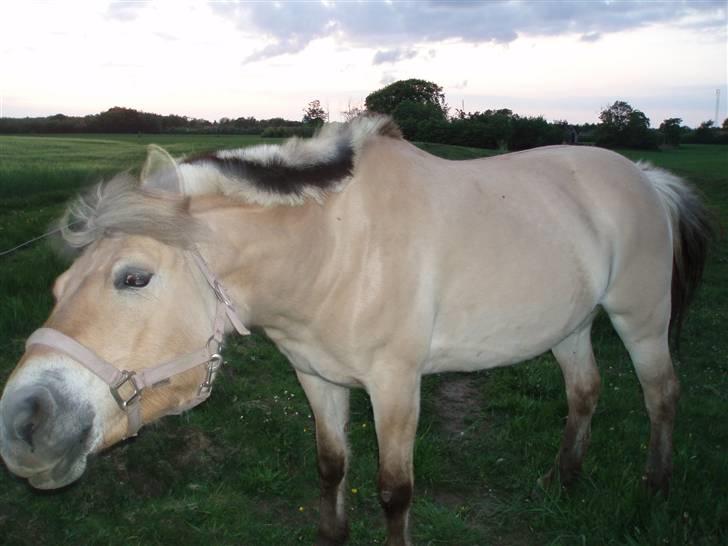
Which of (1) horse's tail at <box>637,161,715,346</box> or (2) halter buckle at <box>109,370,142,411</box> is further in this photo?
(1) horse's tail at <box>637,161,715,346</box>

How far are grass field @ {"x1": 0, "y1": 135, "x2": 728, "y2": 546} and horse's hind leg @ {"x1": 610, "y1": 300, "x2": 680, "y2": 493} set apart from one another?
149 mm

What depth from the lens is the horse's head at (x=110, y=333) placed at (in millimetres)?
1671

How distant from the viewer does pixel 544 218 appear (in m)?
3.09

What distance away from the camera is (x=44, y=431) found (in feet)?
5.42

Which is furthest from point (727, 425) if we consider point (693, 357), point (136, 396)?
point (136, 396)

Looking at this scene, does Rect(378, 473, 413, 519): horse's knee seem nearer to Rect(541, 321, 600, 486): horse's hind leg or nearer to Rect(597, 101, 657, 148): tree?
Rect(541, 321, 600, 486): horse's hind leg

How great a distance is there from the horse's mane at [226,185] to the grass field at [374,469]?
30 cm

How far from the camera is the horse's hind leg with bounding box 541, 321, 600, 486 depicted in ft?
12.5

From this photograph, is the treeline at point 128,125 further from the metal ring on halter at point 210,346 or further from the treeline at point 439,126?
the metal ring on halter at point 210,346

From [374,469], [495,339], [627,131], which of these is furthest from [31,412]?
[627,131]

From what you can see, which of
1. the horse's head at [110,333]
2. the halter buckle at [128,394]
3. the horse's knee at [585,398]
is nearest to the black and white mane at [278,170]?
the horse's head at [110,333]

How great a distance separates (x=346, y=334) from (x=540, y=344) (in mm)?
1238

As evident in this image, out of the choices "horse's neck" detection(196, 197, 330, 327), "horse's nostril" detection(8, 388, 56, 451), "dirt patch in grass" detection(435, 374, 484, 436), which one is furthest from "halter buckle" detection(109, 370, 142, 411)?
"dirt patch in grass" detection(435, 374, 484, 436)

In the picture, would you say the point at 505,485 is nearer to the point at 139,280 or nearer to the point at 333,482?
the point at 333,482
